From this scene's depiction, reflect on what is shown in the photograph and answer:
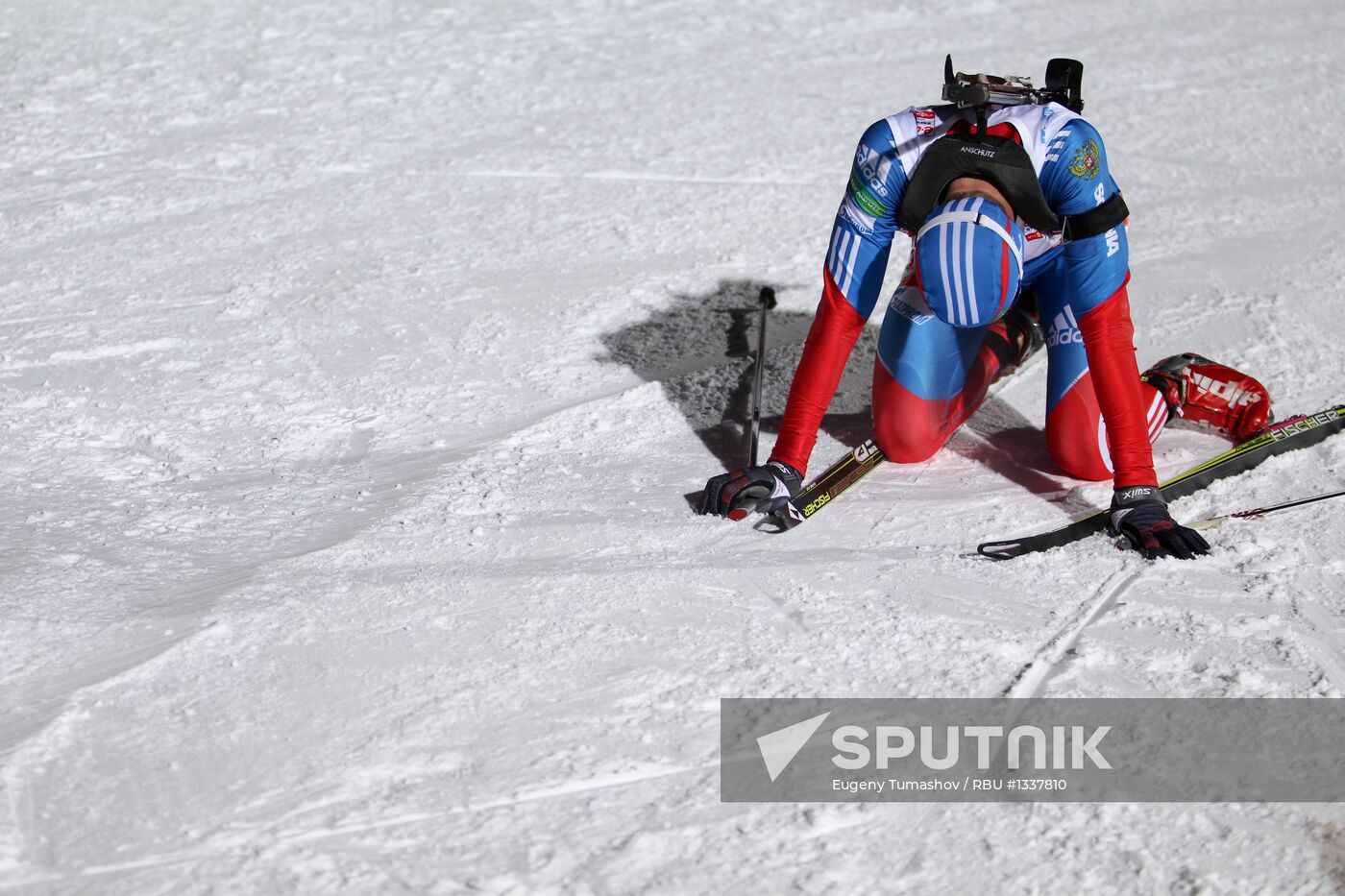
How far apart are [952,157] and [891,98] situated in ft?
13.3

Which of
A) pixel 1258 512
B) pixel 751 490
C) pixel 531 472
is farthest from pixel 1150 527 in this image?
pixel 531 472

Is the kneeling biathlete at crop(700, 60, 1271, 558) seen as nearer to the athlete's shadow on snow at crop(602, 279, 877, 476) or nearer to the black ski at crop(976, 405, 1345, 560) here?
the black ski at crop(976, 405, 1345, 560)

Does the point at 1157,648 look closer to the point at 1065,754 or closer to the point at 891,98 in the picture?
the point at 1065,754

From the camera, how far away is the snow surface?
2971 mm

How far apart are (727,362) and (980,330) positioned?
104 cm

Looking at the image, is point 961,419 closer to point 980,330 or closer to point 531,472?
point 980,330

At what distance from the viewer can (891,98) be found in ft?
25.4

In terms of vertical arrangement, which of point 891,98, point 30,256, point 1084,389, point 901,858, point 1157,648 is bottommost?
point 901,858

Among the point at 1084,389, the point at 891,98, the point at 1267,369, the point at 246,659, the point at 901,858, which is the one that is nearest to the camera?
the point at 901,858

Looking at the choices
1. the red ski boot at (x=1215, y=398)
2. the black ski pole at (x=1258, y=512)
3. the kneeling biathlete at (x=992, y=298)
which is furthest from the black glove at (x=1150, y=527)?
the red ski boot at (x=1215, y=398)

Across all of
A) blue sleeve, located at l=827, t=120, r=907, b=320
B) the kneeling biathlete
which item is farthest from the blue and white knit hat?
blue sleeve, located at l=827, t=120, r=907, b=320

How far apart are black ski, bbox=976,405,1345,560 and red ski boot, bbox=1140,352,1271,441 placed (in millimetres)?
65

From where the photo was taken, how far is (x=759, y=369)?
4.95 metres

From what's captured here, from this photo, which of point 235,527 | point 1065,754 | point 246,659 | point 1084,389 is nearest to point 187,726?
point 246,659
